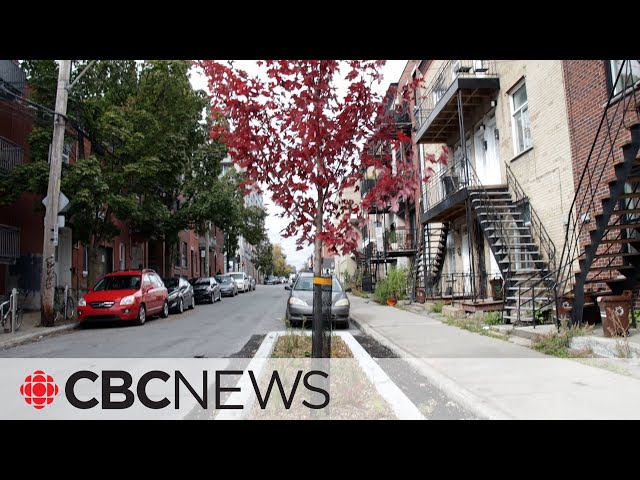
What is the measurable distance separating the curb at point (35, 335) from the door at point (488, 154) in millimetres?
12716

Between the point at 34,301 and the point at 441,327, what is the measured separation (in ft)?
47.3

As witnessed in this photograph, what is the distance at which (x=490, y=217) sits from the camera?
12305 mm

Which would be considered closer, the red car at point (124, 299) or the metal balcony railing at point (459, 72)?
the red car at point (124, 299)

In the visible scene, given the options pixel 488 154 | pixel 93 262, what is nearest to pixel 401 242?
pixel 488 154

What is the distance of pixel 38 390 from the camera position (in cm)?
613

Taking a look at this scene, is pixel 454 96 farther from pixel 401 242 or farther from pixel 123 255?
pixel 123 255

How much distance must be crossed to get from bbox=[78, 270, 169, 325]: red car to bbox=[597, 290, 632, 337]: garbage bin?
11.5 m

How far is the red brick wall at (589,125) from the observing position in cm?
874

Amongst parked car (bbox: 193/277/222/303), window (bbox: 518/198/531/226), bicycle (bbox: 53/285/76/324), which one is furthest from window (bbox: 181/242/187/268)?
window (bbox: 518/198/531/226)

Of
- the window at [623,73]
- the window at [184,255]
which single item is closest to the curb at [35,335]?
the window at [623,73]

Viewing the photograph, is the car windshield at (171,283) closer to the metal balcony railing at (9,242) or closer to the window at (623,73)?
the metal balcony railing at (9,242)

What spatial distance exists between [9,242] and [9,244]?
0.07m

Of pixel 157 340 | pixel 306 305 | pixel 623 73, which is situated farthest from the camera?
pixel 306 305

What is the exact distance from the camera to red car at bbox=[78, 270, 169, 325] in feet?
43.8
